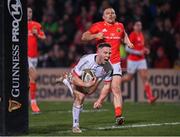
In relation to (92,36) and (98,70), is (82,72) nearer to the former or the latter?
(98,70)

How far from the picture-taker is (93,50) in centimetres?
2717

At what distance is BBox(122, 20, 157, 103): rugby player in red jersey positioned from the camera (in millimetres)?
23333

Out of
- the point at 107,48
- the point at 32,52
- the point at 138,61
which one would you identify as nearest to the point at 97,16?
the point at 138,61

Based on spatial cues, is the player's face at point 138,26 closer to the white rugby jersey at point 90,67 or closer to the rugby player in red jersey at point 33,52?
the rugby player in red jersey at point 33,52

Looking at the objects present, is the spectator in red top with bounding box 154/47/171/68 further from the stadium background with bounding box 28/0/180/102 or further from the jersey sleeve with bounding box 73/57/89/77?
the jersey sleeve with bounding box 73/57/89/77

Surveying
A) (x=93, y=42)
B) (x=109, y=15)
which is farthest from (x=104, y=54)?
(x=93, y=42)

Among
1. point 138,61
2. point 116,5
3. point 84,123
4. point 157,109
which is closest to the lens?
point 84,123

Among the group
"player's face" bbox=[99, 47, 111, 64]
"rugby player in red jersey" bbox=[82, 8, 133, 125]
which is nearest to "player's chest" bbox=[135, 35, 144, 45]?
"rugby player in red jersey" bbox=[82, 8, 133, 125]

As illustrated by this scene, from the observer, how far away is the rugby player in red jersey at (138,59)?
23333 millimetres

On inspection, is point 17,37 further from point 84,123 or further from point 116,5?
point 116,5

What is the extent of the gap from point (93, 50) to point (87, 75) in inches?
494

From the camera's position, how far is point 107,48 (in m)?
14.9

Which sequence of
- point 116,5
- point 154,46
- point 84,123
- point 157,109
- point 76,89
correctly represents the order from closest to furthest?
point 76,89 → point 84,123 → point 157,109 → point 154,46 → point 116,5

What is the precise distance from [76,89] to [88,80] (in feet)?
1.18
